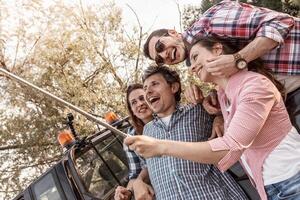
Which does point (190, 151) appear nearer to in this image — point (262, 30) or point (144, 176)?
point (262, 30)

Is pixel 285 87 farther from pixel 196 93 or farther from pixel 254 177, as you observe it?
pixel 196 93

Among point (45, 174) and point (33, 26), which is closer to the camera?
point (45, 174)

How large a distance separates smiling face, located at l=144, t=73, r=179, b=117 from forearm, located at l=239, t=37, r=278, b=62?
780 millimetres

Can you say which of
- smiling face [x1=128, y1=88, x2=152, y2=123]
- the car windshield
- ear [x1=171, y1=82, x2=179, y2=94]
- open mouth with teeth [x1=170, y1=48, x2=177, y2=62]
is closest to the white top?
open mouth with teeth [x1=170, y1=48, x2=177, y2=62]

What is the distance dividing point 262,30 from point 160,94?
84 centimetres

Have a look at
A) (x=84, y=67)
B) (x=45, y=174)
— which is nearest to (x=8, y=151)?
(x=84, y=67)

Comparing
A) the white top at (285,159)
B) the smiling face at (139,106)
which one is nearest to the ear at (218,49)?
the white top at (285,159)

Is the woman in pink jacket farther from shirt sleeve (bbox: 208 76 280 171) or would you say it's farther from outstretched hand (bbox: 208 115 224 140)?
outstretched hand (bbox: 208 115 224 140)

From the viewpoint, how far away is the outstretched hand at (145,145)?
1.50 meters

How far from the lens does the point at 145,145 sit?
59.4 inches

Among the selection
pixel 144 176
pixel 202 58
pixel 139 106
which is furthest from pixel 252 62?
pixel 139 106

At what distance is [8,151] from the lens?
1117 centimetres

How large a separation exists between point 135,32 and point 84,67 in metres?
1.59

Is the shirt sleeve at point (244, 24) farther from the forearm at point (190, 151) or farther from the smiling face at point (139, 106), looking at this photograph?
the smiling face at point (139, 106)
